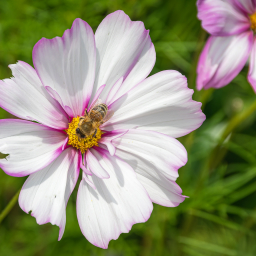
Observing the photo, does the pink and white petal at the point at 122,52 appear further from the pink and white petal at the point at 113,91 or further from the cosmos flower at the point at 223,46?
the cosmos flower at the point at 223,46

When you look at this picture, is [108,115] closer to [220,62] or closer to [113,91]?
[113,91]

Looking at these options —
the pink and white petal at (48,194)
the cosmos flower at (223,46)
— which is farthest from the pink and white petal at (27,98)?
the cosmos flower at (223,46)

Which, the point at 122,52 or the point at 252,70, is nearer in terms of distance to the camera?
the point at 122,52

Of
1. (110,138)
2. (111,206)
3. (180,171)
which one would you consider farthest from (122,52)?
(180,171)

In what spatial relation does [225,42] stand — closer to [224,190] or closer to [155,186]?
[155,186]

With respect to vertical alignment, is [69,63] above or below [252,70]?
above

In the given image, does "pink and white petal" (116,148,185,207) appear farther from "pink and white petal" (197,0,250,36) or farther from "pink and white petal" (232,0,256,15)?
"pink and white petal" (232,0,256,15)

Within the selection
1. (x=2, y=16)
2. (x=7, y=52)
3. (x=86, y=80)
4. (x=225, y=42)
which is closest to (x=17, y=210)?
(x=7, y=52)
